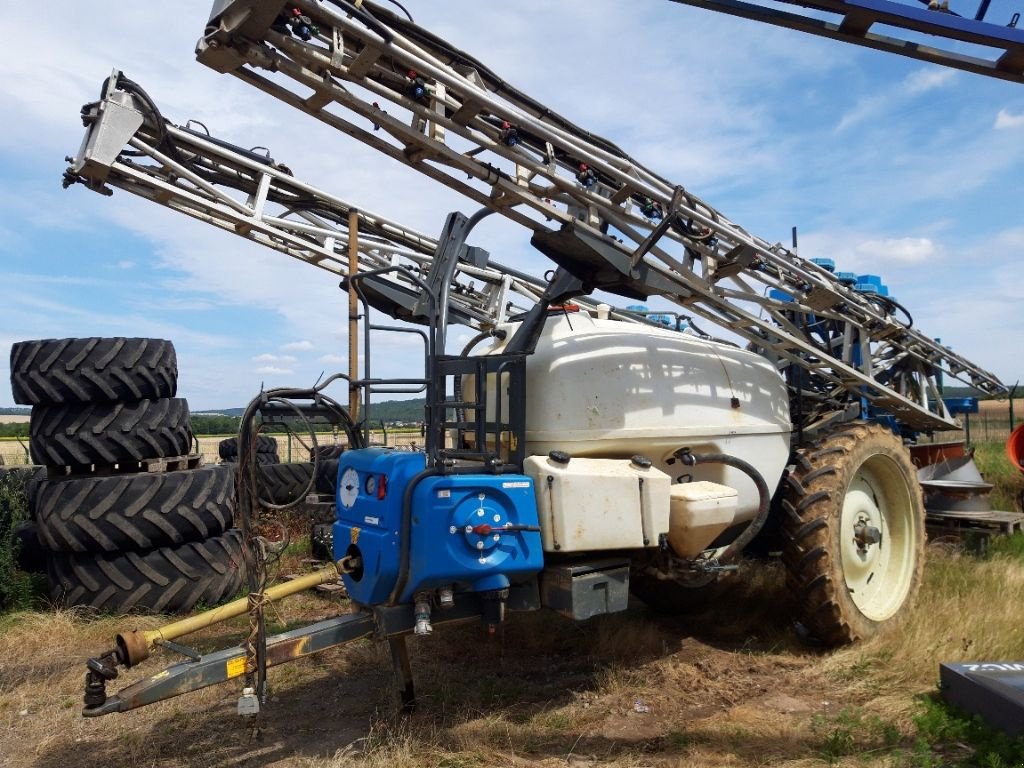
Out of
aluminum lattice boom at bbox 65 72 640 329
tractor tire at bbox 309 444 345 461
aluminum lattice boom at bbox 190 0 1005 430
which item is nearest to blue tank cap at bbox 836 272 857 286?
aluminum lattice boom at bbox 190 0 1005 430

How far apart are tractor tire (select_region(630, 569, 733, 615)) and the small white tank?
967 millimetres

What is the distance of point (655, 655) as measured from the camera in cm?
551

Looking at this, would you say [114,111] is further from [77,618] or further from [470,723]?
[470,723]

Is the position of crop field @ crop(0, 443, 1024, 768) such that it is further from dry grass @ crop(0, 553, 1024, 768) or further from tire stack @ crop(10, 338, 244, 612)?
tire stack @ crop(10, 338, 244, 612)

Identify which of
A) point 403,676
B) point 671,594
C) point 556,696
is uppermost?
point 671,594

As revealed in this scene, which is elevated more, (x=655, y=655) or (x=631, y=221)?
(x=631, y=221)

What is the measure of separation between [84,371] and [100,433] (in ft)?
1.75

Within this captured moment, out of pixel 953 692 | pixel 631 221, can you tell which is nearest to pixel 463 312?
pixel 631 221

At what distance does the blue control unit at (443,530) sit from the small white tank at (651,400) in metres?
0.56

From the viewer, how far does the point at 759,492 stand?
5.11 metres

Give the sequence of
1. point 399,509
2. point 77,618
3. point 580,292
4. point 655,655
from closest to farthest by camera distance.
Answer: point 399,509 < point 580,292 < point 655,655 < point 77,618

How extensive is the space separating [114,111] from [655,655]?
22.5 feet

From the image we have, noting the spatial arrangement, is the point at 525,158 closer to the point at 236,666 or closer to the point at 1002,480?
the point at 236,666

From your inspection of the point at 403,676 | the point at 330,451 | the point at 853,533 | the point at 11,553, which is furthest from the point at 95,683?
the point at 330,451
